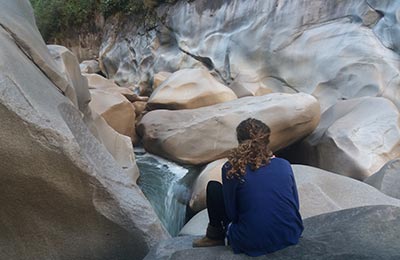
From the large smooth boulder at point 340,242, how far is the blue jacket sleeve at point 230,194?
21 cm

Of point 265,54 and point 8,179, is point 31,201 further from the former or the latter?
point 265,54

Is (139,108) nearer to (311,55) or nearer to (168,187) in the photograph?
(168,187)

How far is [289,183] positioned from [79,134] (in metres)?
1.55

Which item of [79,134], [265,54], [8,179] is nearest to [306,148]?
[265,54]

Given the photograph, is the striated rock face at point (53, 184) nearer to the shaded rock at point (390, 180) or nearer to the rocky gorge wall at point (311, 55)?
the shaded rock at point (390, 180)

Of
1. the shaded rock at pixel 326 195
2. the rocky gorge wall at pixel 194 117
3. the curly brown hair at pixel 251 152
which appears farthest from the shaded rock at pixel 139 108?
the curly brown hair at pixel 251 152

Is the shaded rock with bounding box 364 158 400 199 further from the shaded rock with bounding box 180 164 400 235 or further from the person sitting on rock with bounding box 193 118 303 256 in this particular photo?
the person sitting on rock with bounding box 193 118 303 256

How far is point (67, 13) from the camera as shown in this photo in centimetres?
1725

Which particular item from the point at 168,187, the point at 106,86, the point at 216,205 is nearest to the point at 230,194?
the point at 216,205

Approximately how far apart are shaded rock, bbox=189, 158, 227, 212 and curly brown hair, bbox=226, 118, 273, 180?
3.37m

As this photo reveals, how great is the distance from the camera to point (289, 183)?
8.50 feet

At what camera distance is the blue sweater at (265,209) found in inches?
99.4

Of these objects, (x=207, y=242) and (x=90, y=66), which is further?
(x=90, y=66)

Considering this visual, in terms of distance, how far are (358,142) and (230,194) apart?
14.4ft
